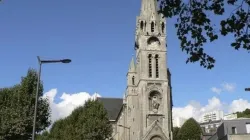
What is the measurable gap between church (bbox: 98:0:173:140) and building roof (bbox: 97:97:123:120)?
31.1 feet

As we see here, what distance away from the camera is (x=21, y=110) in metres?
32.3

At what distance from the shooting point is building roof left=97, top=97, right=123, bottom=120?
84037mm

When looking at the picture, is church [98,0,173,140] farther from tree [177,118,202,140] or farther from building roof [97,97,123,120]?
tree [177,118,202,140]

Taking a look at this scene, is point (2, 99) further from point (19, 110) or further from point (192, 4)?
point (192, 4)

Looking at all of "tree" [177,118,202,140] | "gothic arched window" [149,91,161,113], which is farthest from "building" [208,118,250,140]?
"tree" [177,118,202,140]

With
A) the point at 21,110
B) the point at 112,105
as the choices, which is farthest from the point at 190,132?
the point at 21,110

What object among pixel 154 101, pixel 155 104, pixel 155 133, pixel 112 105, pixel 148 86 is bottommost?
pixel 155 133

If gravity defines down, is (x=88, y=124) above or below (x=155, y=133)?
above

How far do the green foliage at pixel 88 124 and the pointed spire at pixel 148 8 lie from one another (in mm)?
26652

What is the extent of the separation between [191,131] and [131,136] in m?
41.6

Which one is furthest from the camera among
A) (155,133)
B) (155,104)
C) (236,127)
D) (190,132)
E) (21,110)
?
(190,132)

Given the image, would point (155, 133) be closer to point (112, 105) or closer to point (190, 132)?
point (112, 105)

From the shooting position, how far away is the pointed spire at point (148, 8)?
70.8 meters

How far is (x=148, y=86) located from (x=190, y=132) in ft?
145
